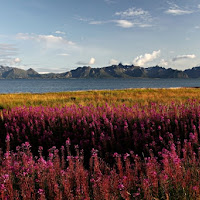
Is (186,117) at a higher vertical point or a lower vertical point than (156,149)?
higher

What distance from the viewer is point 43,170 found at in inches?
168

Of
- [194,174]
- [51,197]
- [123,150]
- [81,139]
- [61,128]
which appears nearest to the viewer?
[51,197]

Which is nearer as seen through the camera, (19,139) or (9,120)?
(19,139)

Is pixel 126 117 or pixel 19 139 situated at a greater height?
pixel 126 117

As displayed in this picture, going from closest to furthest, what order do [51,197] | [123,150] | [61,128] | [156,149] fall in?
[51,197]
[156,149]
[123,150]
[61,128]

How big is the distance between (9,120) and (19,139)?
2292mm

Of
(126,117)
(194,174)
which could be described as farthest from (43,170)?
(126,117)

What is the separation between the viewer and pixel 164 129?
6.82 meters

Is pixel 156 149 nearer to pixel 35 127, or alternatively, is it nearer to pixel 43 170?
pixel 43 170

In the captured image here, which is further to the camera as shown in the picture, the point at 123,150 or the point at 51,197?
the point at 123,150

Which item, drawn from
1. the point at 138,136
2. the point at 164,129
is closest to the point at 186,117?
the point at 164,129

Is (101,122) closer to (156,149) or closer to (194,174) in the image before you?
(156,149)

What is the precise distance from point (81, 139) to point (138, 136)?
1.75 m

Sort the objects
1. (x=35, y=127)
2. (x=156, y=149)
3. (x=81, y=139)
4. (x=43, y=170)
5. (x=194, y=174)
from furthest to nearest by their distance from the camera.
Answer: (x=35, y=127) < (x=81, y=139) < (x=156, y=149) < (x=43, y=170) < (x=194, y=174)
